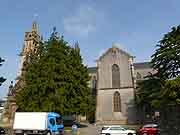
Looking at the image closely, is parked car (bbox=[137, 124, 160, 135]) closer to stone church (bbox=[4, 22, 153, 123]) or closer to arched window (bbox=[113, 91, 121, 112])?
stone church (bbox=[4, 22, 153, 123])

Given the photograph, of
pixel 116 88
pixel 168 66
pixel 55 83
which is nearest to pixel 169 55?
pixel 168 66

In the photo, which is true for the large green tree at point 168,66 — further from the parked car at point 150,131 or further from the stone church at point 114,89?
the stone church at point 114,89

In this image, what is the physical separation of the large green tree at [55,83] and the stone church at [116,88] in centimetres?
1351

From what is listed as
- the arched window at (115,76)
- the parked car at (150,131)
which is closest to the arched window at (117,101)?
the arched window at (115,76)

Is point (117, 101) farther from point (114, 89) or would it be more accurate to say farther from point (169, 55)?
point (169, 55)

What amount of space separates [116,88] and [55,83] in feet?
69.3

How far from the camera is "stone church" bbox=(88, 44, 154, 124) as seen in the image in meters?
56.6

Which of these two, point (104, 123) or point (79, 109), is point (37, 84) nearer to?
point (79, 109)

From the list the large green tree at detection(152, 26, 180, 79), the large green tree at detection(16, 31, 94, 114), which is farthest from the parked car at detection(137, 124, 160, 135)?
the large green tree at detection(16, 31, 94, 114)

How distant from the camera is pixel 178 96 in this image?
1171 inches

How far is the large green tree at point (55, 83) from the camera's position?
40.4 m

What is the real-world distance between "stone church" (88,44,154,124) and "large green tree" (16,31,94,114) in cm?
1351

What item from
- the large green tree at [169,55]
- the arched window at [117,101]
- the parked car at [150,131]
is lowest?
the parked car at [150,131]

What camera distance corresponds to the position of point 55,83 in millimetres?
40938
